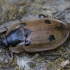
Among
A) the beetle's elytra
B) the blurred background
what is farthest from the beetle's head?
the blurred background

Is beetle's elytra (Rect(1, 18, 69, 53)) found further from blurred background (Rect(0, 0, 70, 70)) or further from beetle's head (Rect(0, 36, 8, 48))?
blurred background (Rect(0, 0, 70, 70))

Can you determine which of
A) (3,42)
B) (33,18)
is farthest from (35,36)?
(33,18)

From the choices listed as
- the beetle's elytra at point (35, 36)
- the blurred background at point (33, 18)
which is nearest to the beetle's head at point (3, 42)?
the beetle's elytra at point (35, 36)

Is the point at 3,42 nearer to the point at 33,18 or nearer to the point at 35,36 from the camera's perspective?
the point at 35,36

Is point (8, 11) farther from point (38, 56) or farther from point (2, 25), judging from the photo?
point (38, 56)

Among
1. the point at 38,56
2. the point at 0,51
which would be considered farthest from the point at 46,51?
the point at 0,51

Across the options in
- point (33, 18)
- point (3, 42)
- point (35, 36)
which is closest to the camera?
point (35, 36)

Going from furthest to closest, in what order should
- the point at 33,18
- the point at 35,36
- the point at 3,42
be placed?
the point at 33,18 → the point at 3,42 → the point at 35,36

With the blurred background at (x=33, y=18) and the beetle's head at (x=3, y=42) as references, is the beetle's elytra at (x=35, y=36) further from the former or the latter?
the blurred background at (x=33, y=18)

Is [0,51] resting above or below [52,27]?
below
